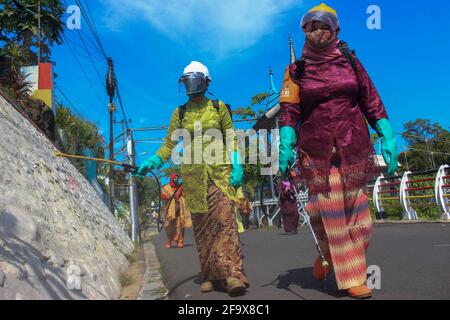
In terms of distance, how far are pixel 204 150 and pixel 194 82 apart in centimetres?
69

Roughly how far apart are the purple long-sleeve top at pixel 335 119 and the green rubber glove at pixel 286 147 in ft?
0.23

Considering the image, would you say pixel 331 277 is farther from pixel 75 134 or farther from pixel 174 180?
pixel 75 134

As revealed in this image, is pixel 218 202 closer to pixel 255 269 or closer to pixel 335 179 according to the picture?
pixel 335 179

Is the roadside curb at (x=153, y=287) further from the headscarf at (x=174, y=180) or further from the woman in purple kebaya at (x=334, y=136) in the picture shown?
the headscarf at (x=174, y=180)

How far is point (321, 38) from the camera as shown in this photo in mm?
3676

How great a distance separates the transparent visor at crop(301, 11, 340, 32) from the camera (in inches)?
145

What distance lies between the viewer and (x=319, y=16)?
368 centimetres

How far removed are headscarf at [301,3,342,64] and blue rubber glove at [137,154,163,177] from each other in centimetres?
181
